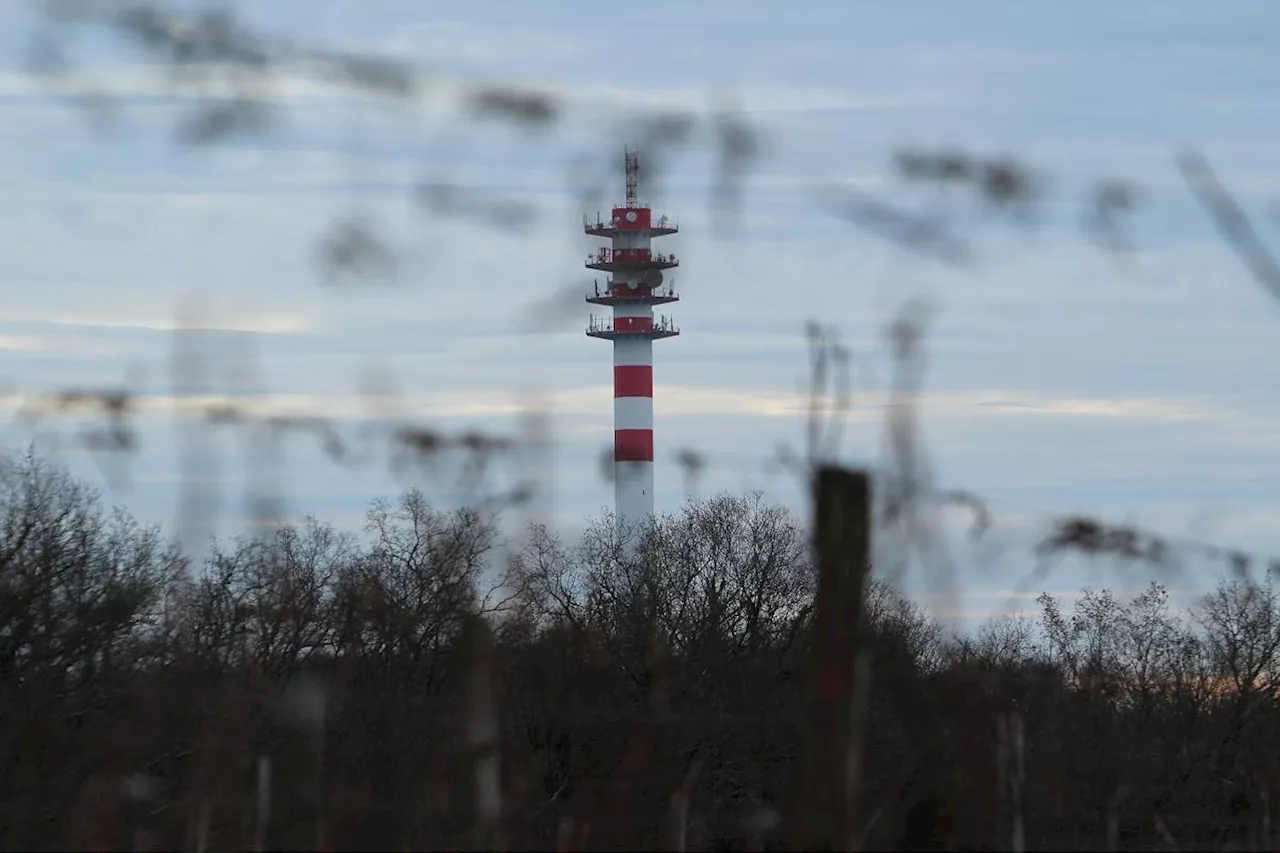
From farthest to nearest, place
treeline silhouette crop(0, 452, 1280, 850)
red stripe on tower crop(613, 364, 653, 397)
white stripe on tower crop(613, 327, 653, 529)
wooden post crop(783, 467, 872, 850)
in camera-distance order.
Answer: red stripe on tower crop(613, 364, 653, 397) → white stripe on tower crop(613, 327, 653, 529) → treeline silhouette crop(0, 452, 1280, 850) → wooden post crop(783, 467, 872, 850)

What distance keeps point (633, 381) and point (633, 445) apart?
3.43 m

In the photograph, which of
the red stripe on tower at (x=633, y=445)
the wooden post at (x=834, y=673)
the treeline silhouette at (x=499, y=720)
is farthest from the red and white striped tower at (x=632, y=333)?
the wooden post at (x=834, y=673)

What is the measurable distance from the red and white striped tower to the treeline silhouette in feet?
82.6

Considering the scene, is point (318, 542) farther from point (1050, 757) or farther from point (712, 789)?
point (1050, 757)

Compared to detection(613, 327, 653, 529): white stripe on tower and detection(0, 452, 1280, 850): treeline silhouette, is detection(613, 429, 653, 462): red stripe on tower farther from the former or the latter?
detection(0, 452, 1280, 850): treeline silhouette

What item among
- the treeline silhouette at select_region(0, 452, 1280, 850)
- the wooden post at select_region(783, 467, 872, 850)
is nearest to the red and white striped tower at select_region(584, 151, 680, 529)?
the treeline silhouette at select_region(0, 452, 1280, 850)

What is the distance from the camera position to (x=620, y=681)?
31.9 metres

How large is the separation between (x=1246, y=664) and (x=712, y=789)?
15928mm

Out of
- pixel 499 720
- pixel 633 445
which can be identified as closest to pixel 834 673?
pixel 499 720

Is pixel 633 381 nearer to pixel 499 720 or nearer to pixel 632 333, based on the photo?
pixel 632 333

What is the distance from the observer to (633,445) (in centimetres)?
6550

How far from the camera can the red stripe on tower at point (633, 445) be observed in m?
65.1

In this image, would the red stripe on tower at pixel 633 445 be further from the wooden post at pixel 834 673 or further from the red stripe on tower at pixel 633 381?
the wooden post at pixel 834 673

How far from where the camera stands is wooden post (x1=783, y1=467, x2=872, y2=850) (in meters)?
9.01
